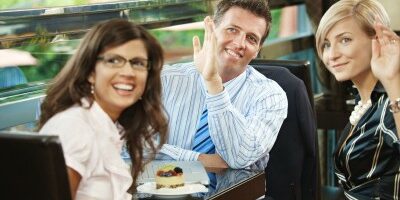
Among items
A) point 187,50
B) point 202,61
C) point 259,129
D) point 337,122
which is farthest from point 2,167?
point 337,122

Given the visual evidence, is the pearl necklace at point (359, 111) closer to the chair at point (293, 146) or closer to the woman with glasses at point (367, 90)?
the woman with glasses at point (367, 90)

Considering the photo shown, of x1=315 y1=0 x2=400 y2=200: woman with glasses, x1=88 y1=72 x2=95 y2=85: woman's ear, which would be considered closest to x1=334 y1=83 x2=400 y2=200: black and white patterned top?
x1=315 y1=0 x2=400 y2=200: woman with glasses

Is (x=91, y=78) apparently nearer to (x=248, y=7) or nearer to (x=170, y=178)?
(x=170, y=178)

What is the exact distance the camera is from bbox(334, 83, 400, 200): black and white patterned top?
7.62 ft

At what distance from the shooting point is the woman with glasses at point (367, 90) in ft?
7.53

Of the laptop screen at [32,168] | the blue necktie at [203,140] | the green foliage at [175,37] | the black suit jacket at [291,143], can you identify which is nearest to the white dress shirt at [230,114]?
the blue necktie at [203,140]

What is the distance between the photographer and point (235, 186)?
2.42 m

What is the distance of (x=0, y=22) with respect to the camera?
2.84m

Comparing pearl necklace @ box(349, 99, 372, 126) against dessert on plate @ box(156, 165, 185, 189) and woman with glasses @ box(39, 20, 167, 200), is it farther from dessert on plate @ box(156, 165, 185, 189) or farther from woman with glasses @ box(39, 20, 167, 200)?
woman with glasses @ box(39, 20, 167, 200)

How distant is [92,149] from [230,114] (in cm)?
88

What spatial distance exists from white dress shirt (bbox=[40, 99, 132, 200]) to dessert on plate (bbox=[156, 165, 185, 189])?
339 millimetres

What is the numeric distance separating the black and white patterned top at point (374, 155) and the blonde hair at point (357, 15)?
19 cm

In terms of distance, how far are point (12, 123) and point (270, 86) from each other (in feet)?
3.01

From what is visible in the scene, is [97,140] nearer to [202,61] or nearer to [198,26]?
[202,61]
